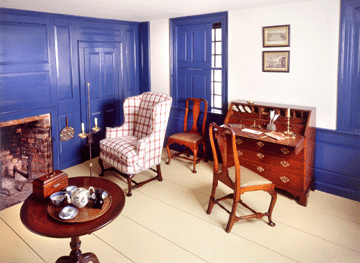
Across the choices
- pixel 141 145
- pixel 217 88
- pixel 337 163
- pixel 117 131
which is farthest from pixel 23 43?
pixel 337 163

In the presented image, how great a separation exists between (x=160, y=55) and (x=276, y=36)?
204 centimetres

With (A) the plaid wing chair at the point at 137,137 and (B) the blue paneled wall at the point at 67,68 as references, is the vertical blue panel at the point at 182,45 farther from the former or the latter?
(A) the plaid wing chair at the point at 137,137

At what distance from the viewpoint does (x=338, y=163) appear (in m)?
3.68

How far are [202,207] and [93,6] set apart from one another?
271 centimetres

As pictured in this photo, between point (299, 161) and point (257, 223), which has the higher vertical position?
point (299, 161)

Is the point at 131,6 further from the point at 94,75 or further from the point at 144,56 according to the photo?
the point at 144,56

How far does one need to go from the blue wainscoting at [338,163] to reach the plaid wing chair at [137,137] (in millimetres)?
1969

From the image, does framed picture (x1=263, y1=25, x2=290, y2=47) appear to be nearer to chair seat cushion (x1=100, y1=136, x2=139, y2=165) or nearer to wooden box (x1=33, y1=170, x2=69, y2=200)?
chair seat cushion (x1=100, y1=136, x2=139, y2=165)

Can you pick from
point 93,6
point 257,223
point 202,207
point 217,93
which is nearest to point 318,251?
point 257,223

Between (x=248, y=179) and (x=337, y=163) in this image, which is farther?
(x=337, y=163)

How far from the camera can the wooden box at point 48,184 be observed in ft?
7.80

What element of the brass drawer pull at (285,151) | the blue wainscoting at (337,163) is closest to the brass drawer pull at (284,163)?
the brass drawer pull at (285,151)

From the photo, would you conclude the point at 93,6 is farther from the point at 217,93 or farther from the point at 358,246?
the point at 358,246

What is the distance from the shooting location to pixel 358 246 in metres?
2.76
